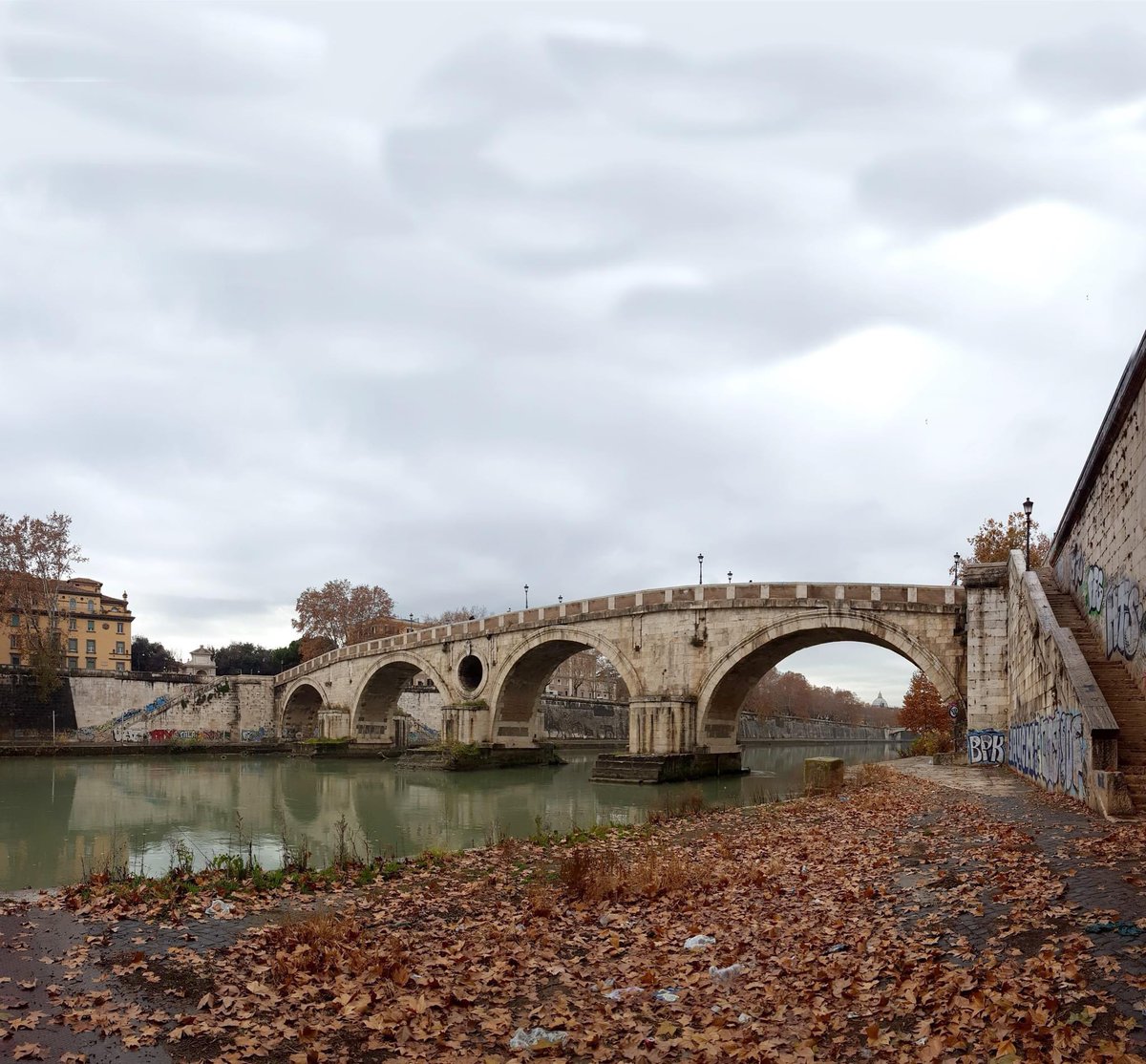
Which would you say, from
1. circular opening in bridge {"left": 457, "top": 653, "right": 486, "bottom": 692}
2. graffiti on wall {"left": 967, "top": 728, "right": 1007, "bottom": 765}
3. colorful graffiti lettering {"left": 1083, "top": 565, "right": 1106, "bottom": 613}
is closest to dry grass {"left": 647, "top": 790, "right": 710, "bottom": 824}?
colorful graffiti lettering {"left": 1083, "top": 565, "right": 1106, "bottom": 613}

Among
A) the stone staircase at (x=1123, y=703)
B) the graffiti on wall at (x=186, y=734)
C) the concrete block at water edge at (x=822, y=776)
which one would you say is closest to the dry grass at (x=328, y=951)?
the stone staircase at (x=1123, y=703)

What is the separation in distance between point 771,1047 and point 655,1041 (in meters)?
0.56

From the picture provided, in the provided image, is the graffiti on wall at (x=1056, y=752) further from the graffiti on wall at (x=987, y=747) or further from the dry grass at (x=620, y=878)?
the dry grass at (x=620, y=878)

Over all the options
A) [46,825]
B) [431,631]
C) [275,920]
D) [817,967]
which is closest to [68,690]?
[431,631]

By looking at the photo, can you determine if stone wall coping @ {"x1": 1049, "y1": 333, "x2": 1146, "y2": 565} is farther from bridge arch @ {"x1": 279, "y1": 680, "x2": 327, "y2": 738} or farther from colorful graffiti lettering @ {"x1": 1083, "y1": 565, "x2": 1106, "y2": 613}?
bridge arch @ {"x1": 279, "y1": 680, "x2": 327, "y2": 738}

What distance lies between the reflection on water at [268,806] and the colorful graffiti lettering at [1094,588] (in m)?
6.02

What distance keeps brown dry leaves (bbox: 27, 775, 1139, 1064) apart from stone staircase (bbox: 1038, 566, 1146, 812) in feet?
5.34

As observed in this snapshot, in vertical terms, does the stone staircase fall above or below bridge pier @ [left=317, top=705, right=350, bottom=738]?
above

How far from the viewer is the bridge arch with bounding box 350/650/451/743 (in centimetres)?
4175

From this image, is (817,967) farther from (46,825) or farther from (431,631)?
(431,631)

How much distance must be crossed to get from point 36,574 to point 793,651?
109 ft

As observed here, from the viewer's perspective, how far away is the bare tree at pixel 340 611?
5616 centimetres

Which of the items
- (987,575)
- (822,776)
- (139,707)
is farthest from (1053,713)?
(139,707)

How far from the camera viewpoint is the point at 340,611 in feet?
185
